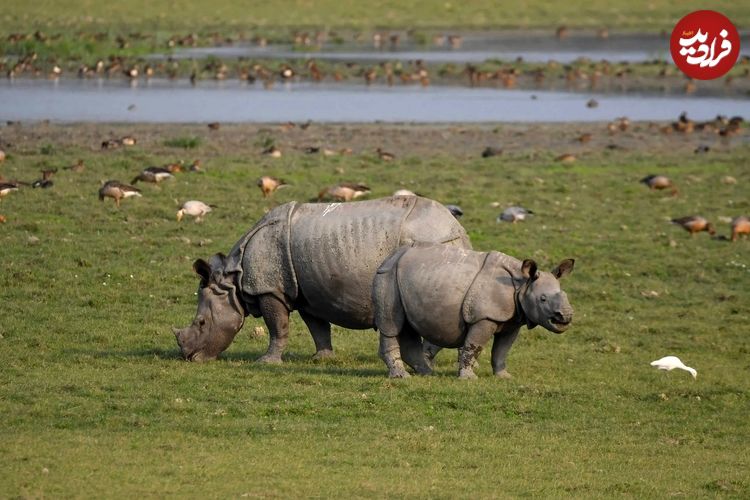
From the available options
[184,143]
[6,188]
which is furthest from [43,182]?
[184,143]

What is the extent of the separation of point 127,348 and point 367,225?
2.91 metres

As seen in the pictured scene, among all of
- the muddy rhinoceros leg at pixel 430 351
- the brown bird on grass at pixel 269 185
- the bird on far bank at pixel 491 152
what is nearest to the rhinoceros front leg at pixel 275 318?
the muddy rhinoceros leg at pixel 430 351

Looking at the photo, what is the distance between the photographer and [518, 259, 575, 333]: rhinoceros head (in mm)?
11836

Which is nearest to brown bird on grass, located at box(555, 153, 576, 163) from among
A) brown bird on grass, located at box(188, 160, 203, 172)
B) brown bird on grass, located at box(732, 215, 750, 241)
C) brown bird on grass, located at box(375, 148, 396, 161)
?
brown bird on grass, located at box(375, 148, 396, 161)

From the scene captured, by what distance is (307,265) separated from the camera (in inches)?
509

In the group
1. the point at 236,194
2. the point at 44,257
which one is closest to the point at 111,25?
the point at 236,194

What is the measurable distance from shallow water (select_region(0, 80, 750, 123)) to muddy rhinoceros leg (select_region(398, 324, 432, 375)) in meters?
23.4

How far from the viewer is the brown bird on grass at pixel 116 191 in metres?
21.5

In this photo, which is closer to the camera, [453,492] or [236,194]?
[453,492]

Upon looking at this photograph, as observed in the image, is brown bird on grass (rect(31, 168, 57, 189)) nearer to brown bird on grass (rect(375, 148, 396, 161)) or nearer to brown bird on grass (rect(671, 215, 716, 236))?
brown bird on grass (rect(375, 148, 396, 161))

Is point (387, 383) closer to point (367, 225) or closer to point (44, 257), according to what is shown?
point (367, 225)

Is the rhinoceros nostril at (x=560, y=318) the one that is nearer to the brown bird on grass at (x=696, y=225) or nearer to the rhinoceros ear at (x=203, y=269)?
the rhinoceros ear at (x=203, y=269)

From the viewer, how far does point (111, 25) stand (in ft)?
210

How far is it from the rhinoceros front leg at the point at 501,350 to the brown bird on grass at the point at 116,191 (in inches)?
399
